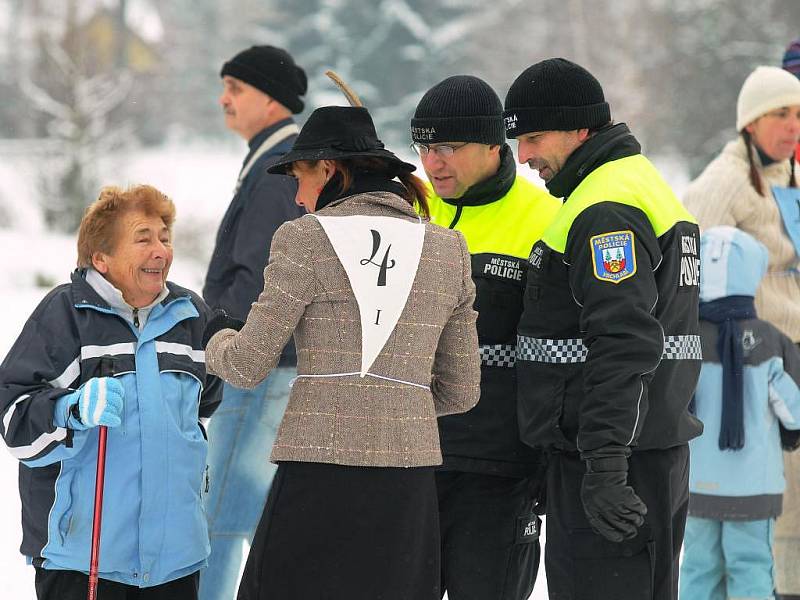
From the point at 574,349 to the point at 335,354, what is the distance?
2.40 feet

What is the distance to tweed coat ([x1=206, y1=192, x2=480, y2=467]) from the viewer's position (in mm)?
2785

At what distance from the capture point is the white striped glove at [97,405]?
302 centimetres

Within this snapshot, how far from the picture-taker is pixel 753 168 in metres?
5.26

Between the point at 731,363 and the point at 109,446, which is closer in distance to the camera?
the point at 109,446

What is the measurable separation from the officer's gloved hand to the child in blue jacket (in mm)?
1791

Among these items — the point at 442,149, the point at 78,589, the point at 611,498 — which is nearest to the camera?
the point at 611,498

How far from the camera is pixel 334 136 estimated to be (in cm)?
296

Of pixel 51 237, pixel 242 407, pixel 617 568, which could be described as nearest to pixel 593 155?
pixel 617 568

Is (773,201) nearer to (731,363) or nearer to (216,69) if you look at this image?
(731,363)

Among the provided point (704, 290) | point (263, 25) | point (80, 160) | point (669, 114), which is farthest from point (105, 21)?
point (704, 290)

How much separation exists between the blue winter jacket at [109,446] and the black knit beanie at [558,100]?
1116mm

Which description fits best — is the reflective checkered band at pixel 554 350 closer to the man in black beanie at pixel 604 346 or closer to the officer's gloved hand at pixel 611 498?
the man in black beanie at pixel 604 346

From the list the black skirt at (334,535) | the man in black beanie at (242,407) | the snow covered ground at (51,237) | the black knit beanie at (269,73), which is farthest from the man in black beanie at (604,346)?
the snow covered ground at (51,237)

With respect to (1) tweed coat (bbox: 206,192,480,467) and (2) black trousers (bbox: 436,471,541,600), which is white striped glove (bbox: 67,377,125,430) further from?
(2) black trousers (bbox: 436,471,541,600)
